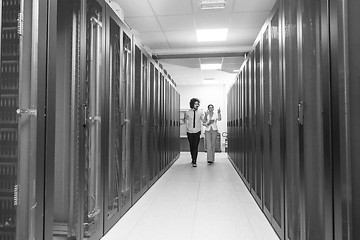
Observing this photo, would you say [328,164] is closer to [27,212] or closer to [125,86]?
[27,212]

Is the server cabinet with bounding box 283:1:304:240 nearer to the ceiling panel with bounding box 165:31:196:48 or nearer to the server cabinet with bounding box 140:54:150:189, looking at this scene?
the server cabinet with bounding box 140:54:150:189

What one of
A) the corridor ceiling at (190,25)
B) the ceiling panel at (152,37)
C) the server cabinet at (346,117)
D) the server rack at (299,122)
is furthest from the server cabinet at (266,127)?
the ceiling panel at (152,37)

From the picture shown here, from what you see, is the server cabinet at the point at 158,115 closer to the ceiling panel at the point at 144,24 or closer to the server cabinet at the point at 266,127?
the ceiling panel at the point at 144,24

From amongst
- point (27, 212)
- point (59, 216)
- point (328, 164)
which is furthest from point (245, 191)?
point (27, 212)

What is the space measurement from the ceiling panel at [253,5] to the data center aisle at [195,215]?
270 centimetres

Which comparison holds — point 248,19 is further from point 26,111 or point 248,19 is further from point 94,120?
point 26,111

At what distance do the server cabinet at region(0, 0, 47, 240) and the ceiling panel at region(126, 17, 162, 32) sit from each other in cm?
365

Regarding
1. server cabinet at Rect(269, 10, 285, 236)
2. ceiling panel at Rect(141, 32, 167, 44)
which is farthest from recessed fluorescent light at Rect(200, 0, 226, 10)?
server cabinet at Rect(269, 10, 285, 236)

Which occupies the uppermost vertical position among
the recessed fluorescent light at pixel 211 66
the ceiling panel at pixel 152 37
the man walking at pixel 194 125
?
the ceiling panel at pixel 152 37

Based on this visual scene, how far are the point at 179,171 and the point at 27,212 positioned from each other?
14.6 ft

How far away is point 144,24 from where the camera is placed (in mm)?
5070

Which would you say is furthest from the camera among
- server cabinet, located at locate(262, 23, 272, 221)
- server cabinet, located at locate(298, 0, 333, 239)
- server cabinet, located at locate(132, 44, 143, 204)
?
server cabinet, located at locate(132, 44, 143, 204)

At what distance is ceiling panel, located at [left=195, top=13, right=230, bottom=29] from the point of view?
4.68 metres

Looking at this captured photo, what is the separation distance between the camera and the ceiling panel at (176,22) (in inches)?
186
